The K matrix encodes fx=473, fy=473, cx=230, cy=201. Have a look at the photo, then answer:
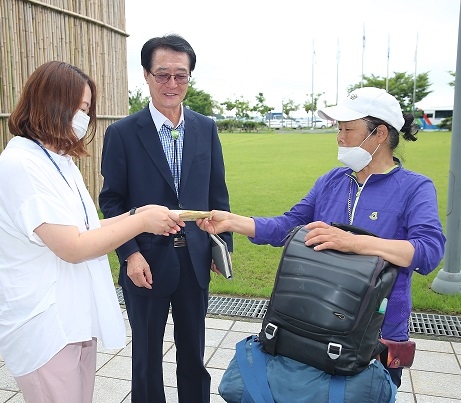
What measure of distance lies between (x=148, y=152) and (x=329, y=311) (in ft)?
4.38

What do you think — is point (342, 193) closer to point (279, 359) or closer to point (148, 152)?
point (279, 359)

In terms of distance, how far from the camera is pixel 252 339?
1718 mm

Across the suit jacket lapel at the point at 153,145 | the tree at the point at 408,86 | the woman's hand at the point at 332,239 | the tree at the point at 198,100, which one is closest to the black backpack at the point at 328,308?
the woman's hand at the point at 332,239

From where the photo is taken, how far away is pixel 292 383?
1507 mm

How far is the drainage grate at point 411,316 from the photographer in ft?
13.2

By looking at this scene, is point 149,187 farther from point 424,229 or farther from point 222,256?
point 424,229

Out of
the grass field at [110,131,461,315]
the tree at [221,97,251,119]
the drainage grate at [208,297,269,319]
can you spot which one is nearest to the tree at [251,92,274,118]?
the tree at [221,97,251,119]

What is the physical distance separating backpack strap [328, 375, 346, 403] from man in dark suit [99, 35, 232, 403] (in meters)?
1.15

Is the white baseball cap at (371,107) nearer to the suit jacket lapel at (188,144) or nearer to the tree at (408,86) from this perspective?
the suit jacket lapel at (188,144)

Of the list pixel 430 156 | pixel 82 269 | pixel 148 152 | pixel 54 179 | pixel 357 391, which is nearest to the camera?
pixel 357 391

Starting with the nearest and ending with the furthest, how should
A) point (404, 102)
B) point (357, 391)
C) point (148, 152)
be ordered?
point (357, 391)
point (148, 152)
point (404, 102)

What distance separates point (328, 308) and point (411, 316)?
10.6 ft

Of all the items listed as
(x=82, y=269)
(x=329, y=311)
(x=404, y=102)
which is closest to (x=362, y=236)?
(x=329, y=311)

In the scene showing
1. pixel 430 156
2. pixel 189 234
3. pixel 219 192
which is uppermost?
pixel 219 192
